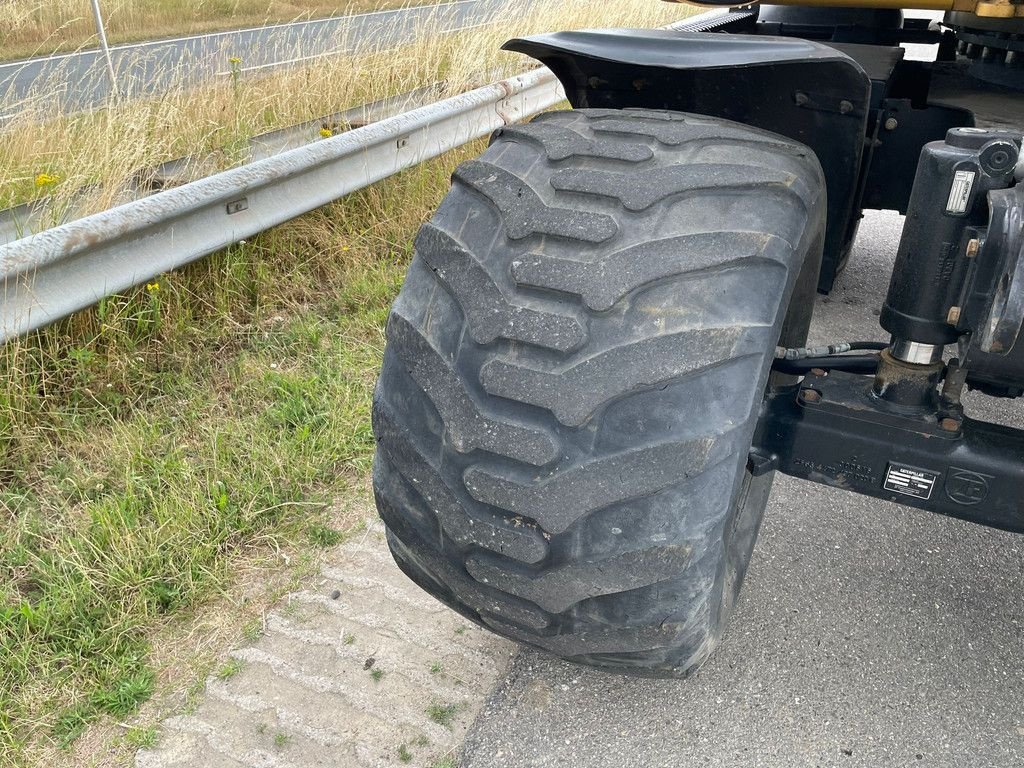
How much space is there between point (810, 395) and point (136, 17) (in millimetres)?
8564

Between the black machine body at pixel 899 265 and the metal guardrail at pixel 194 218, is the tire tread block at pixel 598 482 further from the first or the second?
the metal guardrail at pixel 194 218

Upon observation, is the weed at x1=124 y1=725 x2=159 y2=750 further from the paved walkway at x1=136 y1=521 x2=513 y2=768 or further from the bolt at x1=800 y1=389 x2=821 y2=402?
the bolt at x1=800 y1=389 x2=821 y2=402

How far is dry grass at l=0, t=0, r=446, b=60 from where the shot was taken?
5.62 m

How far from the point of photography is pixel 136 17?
8359 mm

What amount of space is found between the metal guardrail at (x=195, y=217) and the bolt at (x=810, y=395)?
1.45 m

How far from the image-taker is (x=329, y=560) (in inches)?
96.9

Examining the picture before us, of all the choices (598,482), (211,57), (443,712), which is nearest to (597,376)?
(598,482)

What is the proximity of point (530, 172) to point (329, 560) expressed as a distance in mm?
1360

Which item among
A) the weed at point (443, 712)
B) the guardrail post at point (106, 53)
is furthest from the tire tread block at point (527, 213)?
the guardrail post at point (106, 53)

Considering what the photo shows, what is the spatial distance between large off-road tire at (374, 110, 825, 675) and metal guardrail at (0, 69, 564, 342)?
4.41 ft

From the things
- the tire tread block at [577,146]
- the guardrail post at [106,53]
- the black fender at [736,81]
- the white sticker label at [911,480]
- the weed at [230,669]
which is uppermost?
the black fender at [736,81]

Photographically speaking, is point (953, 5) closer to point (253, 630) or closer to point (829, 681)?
point (829, 681)

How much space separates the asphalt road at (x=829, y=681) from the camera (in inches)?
75.3

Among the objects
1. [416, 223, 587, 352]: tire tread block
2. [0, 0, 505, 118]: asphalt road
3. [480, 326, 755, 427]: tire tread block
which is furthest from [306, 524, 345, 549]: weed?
[0, 0, 505, 118]: asphalt road
